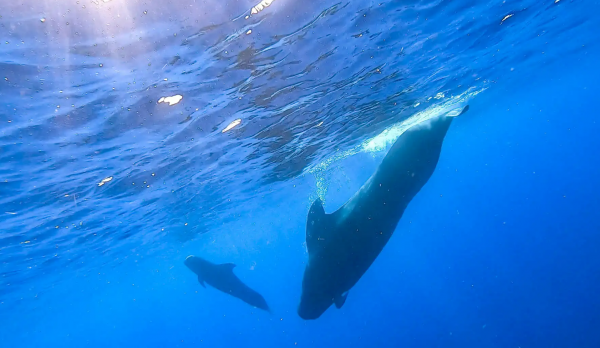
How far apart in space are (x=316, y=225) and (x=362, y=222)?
3.85ft

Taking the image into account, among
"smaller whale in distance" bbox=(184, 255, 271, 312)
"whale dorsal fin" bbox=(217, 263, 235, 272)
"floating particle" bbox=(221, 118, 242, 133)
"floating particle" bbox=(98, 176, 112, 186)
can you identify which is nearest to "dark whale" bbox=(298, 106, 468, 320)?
"floating particle" bbox=(221, 118, 242, 133)

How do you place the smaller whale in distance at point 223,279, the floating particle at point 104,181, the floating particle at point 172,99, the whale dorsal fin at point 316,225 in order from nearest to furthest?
the whale dorsal fin at point 316,225
the floating particle at point 172,99
the floating particle at point 104,181
the smaller whale in distance at point 223,279

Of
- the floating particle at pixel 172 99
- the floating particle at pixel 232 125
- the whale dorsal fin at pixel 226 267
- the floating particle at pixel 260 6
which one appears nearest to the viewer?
the floating particle at pixel 260 6

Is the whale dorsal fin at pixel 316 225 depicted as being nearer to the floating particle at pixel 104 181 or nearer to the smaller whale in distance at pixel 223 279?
the smaller whale in distance at pixel 223 279

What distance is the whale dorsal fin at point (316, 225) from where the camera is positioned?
8781mm

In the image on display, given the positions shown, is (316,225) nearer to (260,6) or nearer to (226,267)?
(260,6)

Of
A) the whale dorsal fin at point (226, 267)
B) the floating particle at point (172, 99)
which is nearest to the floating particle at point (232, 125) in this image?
the floating particle at point (172, 99)

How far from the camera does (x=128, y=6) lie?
20.6 ft

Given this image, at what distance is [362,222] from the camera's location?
28.8ft

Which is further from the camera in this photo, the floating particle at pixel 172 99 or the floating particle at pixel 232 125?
the floating particle at pixel 232 125

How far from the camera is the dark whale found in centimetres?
780

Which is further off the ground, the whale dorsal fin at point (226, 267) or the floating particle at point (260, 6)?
the floating particle at point (260, 6)

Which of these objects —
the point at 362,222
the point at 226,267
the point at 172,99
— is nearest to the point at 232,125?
the point at 172,99

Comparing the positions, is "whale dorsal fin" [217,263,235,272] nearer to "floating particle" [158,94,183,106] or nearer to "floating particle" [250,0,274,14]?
"floating particle" [158,94,183,106]
